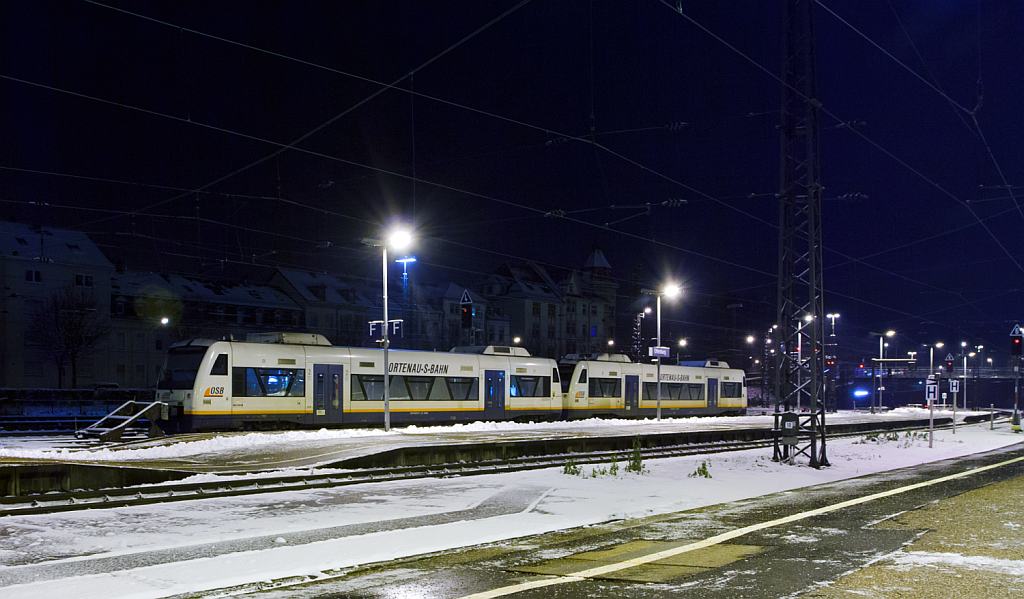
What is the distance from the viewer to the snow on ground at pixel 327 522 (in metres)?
9.02

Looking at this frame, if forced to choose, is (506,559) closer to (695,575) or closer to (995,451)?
(695,575)

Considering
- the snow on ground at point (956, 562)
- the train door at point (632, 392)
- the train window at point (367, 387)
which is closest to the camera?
the snow on ground at point (956, 562)

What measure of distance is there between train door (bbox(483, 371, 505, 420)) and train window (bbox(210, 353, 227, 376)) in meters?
12.0

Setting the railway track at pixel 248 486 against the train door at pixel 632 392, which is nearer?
the railway track at pixel 248 486

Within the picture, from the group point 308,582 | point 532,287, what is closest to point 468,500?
point 308,582

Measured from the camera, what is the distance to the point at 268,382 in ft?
94.7

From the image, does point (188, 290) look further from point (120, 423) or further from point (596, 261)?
point (596, 261)

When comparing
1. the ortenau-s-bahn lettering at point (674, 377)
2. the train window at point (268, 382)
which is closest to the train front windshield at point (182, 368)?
the train window at point (268, 382)

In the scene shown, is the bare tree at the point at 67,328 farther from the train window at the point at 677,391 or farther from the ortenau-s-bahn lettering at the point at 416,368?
the train window at the point at 677,391

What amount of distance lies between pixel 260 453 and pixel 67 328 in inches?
2022

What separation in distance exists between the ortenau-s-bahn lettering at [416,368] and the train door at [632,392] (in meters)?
14.1

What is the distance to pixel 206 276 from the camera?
82875 mm

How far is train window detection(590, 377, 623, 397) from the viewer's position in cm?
4369

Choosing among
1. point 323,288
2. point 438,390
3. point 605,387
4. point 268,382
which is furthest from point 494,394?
point 323,288
